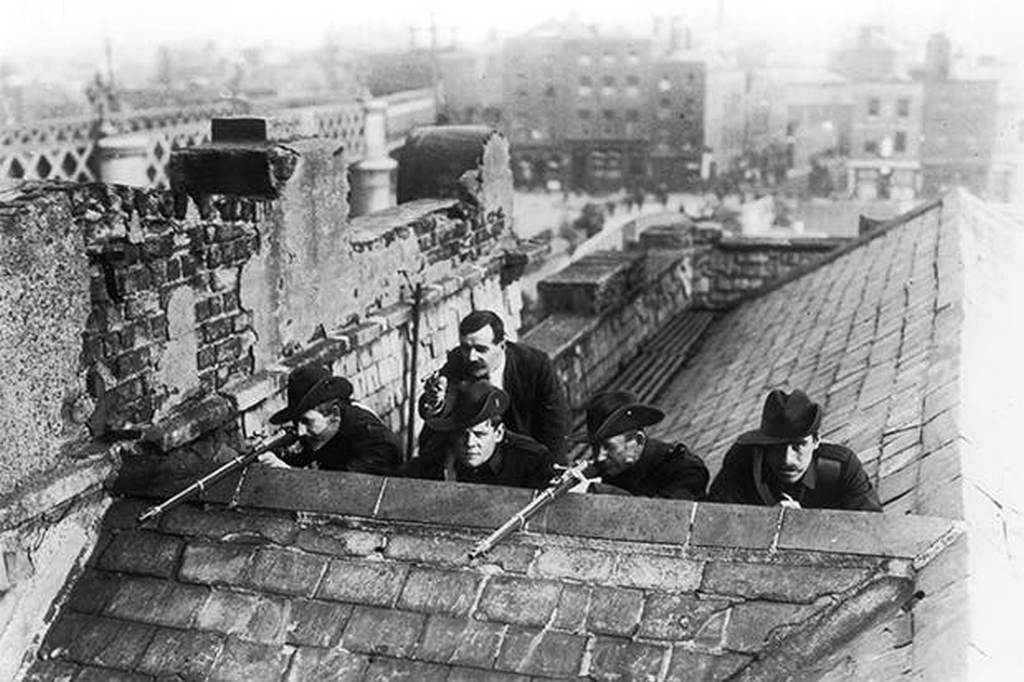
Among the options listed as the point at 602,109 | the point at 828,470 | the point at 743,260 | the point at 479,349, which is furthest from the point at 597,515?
the point at 602,109

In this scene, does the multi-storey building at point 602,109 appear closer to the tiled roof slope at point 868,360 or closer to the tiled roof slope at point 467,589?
the tiled roof slope at point 868,360

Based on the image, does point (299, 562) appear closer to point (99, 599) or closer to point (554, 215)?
point (99, 599)

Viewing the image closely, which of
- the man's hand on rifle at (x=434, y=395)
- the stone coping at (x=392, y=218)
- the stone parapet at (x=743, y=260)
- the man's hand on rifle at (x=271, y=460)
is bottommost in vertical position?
the stone parapet at (x=743, y=260)

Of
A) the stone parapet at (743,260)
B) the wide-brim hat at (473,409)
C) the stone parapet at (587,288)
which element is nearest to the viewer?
the wide-brim hat at (473,409)

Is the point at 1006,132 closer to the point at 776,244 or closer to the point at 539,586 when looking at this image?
the point at 776,244

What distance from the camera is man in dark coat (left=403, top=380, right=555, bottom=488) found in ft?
18.1

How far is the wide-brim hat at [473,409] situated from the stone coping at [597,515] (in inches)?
24.6

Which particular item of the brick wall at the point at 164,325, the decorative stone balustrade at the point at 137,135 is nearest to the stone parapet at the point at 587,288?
the decorative stone balustrade at the point at 137,135

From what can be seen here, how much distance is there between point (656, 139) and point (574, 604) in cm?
6484

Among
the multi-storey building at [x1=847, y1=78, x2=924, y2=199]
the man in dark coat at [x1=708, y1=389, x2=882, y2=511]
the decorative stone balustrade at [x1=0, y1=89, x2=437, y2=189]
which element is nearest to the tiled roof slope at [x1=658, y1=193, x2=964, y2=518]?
the man in dark coat at [x1=708, y1=389, x2=882, y2=511]

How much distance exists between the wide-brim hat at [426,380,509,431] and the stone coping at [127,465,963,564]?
63cm

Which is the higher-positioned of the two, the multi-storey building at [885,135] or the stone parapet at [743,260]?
the stone parapet at [743,260]

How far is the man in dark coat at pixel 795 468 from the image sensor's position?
17.4 feet

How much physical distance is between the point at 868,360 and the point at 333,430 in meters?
4.81
